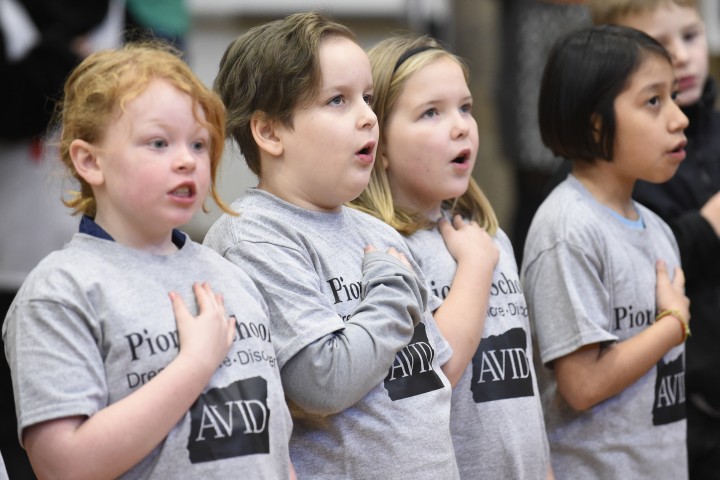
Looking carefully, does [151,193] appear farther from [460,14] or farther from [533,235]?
[460,14]

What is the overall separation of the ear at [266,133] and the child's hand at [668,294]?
3.13 ft

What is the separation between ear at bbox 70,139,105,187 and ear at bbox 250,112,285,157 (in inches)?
15.0

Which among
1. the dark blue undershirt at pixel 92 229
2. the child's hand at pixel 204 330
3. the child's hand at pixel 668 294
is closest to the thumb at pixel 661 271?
the child's hand at pixel 668 294

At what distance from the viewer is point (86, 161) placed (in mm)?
1703

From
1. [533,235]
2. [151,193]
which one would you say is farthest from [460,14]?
[151,193]

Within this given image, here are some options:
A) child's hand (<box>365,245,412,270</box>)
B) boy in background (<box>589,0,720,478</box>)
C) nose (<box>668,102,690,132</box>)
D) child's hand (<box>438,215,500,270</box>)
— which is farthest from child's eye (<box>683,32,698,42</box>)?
child's hand (<box>365,245,412,270</box>)

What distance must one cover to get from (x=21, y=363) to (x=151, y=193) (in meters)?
0.32

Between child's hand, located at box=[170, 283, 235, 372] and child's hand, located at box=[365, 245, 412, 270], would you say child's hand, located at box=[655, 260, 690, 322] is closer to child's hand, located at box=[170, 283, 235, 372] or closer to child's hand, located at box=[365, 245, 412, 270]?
child's hand, located at box=[365, 245, 412, 270]

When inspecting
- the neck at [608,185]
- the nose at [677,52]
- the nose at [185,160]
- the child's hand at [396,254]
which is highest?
the nose at [677,52]

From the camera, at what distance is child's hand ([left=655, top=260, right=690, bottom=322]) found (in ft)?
7.82

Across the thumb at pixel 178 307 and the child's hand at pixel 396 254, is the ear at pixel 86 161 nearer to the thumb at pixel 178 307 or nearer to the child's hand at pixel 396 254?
the thumb at pixel 178 307

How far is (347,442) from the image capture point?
1863 mm

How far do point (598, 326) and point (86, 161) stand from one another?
3.74ft

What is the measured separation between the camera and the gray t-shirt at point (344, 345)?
1811mm
